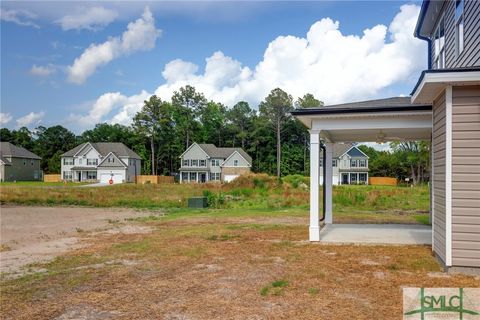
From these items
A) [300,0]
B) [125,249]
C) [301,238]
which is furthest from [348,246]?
[300,0]

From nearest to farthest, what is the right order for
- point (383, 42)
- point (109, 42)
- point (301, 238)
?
1. point (301, 238)
2. point (383, 42)
3. point (109, 42)

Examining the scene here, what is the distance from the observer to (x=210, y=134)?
7375 centimetres

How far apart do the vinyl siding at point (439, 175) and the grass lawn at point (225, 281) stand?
40cm

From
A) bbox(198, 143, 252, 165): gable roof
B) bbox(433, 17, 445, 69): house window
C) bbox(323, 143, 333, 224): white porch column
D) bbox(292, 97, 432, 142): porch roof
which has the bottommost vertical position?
bbox(323, 143, 333, 224): white porch column

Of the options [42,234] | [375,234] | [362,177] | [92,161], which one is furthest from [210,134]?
[375,234]

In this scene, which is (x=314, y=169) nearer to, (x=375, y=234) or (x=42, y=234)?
(x=375, y=234)

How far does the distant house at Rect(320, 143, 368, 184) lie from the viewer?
59.4 meters

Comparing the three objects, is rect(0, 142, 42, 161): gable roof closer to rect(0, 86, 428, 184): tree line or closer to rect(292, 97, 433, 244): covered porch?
rect(0, 86, 428, 184): tree line

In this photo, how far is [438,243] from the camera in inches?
273

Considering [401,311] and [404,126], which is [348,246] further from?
[401,311]


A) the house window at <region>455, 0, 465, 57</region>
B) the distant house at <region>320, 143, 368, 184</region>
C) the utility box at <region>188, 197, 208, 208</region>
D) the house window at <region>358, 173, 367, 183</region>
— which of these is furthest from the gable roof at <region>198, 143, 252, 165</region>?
the house window at <region>455, 0, 465, 57</region>

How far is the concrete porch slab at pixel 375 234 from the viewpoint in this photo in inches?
356

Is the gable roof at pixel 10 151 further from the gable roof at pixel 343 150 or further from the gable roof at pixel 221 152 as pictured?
the gable roof at pixel 343 150

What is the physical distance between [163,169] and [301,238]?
6397 centimetres
